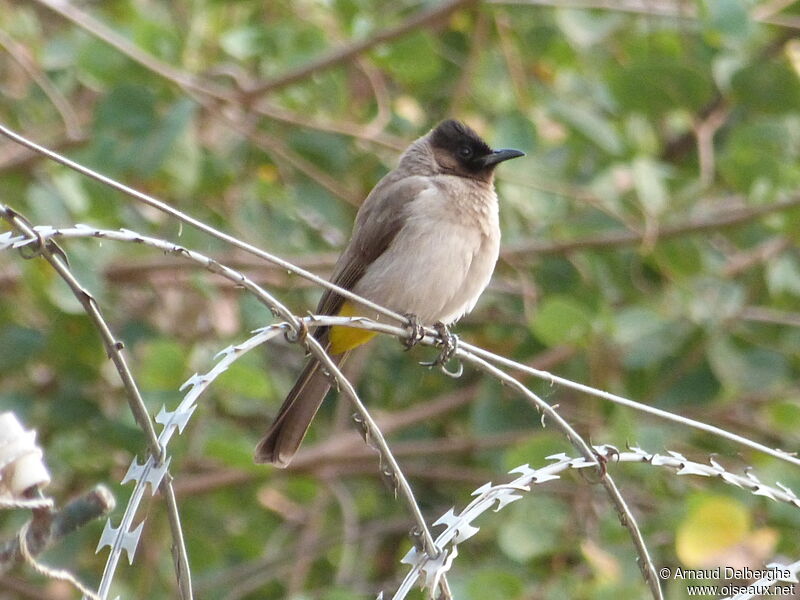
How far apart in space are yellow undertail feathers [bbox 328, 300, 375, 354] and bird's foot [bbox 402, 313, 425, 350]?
170 millimetres

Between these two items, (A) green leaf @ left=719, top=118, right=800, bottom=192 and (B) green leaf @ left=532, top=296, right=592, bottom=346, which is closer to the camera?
(B) green leaf @ left=532, top=296, right=592, bottom=346

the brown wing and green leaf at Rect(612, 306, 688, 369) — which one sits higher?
the brown wing

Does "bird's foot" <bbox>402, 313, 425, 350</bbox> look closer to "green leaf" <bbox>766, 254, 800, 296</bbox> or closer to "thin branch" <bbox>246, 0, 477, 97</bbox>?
"thin branch" <bbox>246, 0, 477, 97</bbox>

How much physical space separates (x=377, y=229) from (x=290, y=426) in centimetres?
77

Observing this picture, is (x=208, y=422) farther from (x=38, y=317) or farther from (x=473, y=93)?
(x=473, y=93)

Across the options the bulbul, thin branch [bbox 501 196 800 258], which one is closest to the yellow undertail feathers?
the bulbul

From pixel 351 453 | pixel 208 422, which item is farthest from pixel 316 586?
pixel 208 422

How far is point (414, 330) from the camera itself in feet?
10.3

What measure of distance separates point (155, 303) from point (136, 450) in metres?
1.20

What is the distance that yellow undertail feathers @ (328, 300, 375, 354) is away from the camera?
11.9ft

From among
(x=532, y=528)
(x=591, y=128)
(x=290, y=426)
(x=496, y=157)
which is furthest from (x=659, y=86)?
(x=290, y=426)

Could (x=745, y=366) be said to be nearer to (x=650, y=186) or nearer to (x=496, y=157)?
(x=650, y=186)

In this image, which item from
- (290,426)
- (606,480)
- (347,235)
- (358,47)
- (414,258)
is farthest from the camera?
(347,235)

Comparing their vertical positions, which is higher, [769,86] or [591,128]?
[769,86]
